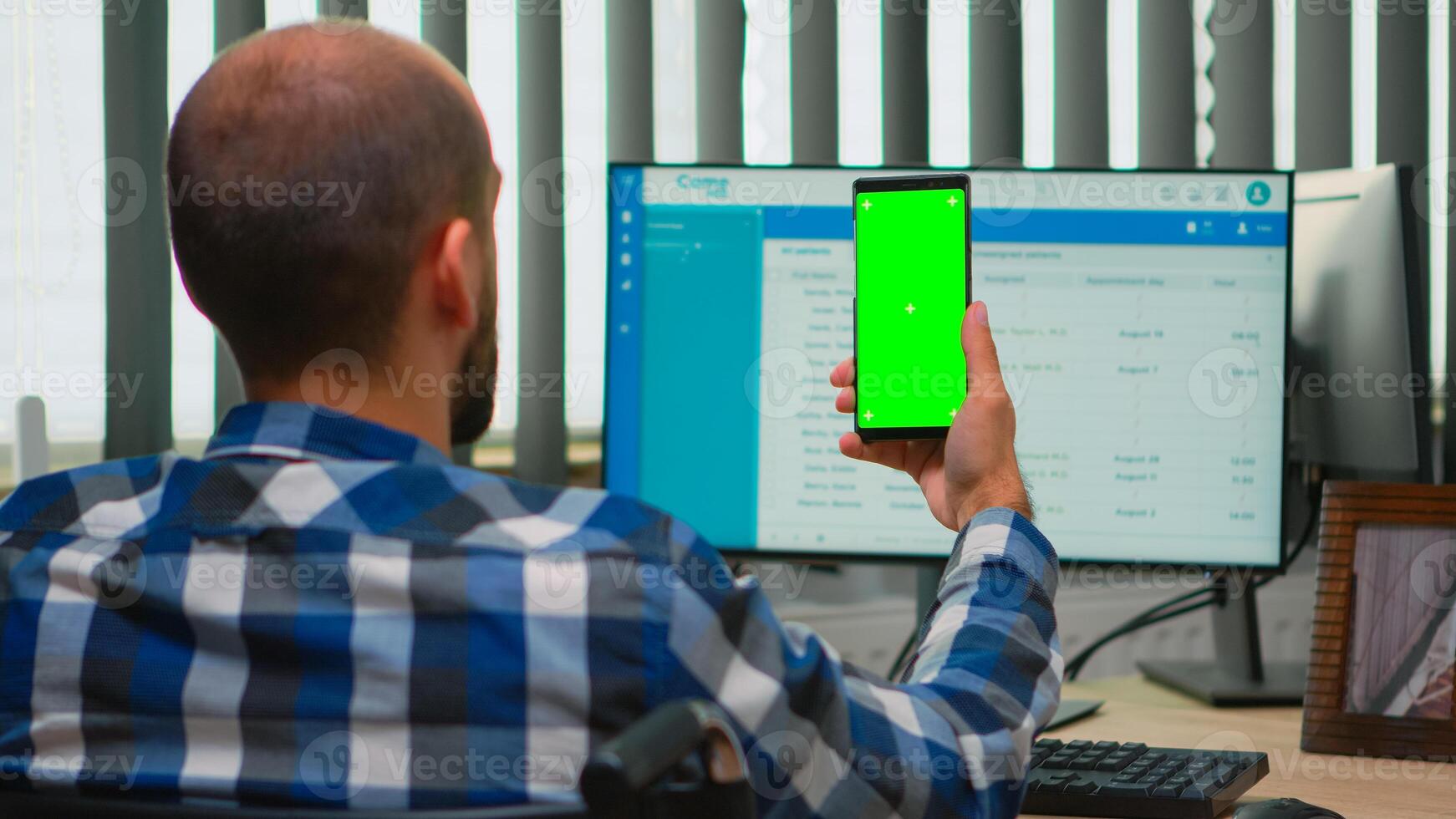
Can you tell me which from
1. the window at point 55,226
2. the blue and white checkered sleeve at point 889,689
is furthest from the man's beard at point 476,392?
the window at point 55,226

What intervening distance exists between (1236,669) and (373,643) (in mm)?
955

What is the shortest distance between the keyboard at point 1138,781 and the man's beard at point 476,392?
41 cm

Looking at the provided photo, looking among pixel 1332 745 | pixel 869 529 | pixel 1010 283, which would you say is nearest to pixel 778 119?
pixel 1010 283

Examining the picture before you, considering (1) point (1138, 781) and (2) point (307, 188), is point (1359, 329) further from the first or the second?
(2) point (307, 188)

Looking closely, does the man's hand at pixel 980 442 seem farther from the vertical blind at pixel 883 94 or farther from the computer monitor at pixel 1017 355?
the vertical blind at pixel 883 94

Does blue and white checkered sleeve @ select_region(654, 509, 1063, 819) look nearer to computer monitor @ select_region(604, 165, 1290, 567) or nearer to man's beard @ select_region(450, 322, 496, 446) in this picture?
man's beard @ select_region(450, 322, 496, 446)

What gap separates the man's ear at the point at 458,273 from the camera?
1.91 ft

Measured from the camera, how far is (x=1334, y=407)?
117 centimetres

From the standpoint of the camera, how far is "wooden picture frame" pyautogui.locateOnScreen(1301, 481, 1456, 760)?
90cm

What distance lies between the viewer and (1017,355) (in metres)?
1.08

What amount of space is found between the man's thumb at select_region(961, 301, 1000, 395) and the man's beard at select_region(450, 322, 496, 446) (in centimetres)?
32

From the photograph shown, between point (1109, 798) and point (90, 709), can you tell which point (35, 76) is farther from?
point (1109, 798)

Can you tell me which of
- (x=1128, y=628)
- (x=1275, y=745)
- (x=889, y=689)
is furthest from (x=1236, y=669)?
(x=889, y=689)

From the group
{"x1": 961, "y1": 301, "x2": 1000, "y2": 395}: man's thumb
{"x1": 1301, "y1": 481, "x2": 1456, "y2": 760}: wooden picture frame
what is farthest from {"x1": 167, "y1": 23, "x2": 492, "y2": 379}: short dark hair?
{"x1": 1301, "y1": 481, "x2": 1456, "y2": 760}: wooden picture frame
